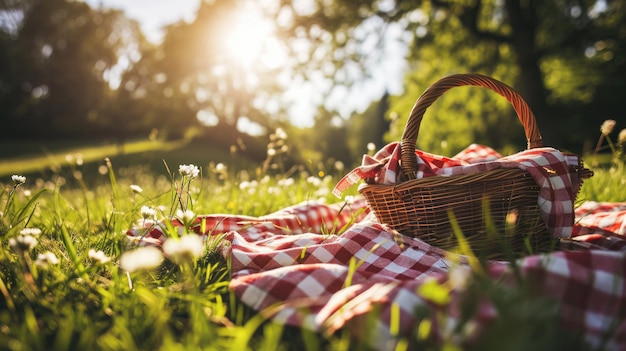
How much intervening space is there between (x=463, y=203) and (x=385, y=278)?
0.49 m

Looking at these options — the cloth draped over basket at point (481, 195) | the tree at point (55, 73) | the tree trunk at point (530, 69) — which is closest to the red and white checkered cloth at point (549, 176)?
the cloth draped over basket at point (481, 195)

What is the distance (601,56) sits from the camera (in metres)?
11.1

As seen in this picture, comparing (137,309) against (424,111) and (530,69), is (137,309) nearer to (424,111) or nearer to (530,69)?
(424,111)

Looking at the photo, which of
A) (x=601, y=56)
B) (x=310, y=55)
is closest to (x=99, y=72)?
(x=310, y=55)

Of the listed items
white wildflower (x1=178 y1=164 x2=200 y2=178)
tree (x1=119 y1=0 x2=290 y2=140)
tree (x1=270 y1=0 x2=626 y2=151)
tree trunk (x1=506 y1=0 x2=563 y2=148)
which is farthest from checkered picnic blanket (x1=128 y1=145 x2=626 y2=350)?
tree (x1=119 y1=0 x2=290 y2=140)

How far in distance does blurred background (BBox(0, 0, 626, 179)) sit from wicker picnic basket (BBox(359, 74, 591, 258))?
1110 millimetres

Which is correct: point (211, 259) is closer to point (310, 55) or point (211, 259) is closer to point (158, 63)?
point (310, 55)

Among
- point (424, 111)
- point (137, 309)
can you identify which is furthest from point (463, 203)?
point (137, 309)

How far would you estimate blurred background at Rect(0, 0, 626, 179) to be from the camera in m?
10.0

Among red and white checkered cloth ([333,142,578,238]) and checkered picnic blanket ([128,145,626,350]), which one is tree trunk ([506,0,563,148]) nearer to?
checkered picnic blanket ([128,145,626,350])

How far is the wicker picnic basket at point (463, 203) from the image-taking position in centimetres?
176

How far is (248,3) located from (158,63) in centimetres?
1259

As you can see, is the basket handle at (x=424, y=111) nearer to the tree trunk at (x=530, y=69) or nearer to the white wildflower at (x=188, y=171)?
the white wildflower at (x=188, y=171)

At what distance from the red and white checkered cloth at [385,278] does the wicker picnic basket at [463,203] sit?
0.10 m
